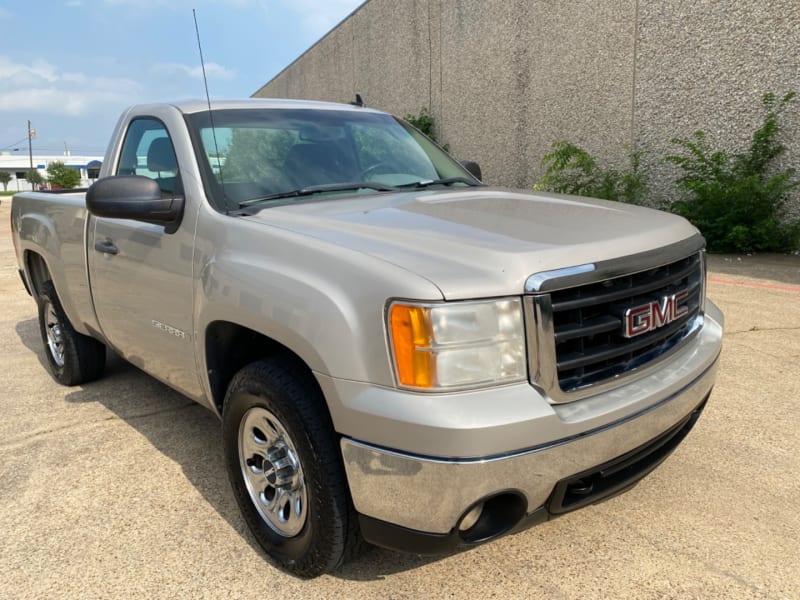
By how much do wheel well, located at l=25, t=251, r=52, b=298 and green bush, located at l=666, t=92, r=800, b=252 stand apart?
7.45 m

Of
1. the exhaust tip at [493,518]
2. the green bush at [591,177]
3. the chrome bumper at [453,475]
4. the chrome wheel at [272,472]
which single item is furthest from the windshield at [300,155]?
the green bush at [591,177]

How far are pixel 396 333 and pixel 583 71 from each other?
10.1 meters

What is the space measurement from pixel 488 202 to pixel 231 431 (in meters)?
1.41

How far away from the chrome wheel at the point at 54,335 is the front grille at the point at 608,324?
12.0 ft

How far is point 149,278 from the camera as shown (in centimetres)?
293

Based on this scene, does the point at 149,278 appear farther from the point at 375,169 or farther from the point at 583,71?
the point at 583,71

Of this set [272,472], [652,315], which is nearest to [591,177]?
[652,315]

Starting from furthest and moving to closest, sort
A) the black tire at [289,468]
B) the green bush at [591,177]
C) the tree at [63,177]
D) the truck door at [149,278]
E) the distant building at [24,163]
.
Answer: the distant building at [24,163]
the tree at [63,177]
the green bush at [591,177]
the truck door at [149,278]
the black tire at [289,468]

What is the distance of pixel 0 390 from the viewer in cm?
442

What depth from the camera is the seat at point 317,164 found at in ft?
9.72

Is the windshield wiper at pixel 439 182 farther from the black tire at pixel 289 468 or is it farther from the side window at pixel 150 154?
the black tire at pixel 289 468

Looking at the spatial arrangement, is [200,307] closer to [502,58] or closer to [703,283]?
[703,283]

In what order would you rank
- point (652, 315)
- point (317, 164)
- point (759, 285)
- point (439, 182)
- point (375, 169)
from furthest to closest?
point (759, 285)
point (439, 182)
point (375, 169)
point (317, 164)
point (652, 315)

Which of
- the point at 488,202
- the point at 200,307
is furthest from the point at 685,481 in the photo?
the point at 200,307
